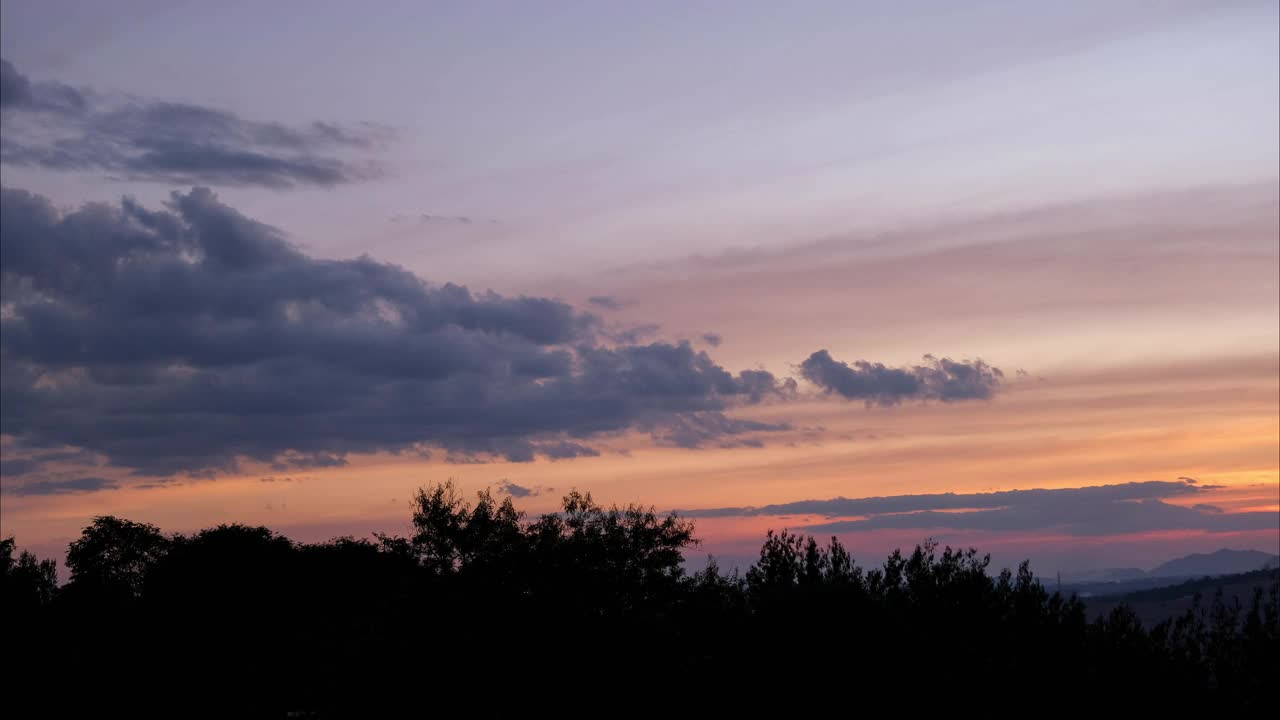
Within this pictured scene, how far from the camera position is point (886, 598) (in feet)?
122

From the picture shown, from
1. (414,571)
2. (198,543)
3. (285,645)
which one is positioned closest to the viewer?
(285,645)

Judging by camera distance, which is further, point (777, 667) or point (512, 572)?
point (512, 572)

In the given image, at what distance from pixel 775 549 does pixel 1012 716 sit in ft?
31.3

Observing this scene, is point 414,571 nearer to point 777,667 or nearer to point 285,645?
point 285,645

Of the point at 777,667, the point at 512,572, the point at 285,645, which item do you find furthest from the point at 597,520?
the point at 777,667

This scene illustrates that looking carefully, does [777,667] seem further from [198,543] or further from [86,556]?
[86,556]

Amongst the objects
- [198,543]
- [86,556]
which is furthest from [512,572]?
[86,556]

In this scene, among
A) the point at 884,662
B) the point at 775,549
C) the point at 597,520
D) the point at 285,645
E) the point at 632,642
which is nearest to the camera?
the point at 884,662

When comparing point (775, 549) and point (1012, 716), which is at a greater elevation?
point (775, 549)

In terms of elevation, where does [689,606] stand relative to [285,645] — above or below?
above

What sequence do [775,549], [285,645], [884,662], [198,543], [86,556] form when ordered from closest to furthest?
[884,662], [775,549], [285,645], [198,543], [86,556]

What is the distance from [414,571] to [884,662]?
6669 cm

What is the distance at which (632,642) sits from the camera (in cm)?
3716

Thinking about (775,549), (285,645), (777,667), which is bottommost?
(285,645)
